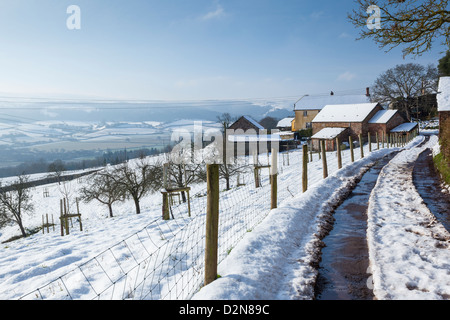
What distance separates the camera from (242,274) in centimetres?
367

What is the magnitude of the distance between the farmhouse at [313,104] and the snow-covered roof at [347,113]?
1111 centimetres

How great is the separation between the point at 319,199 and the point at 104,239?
28.8ft

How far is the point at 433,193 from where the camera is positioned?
27.9ft

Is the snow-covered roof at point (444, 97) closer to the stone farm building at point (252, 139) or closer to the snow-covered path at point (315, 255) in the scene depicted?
the snow-covered path at point (315, 255)

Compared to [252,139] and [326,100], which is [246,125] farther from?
[326,100]

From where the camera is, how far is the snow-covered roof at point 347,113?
4495 cm

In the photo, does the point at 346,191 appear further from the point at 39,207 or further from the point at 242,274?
the point at 39,207


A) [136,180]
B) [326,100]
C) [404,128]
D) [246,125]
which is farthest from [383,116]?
[136,180]

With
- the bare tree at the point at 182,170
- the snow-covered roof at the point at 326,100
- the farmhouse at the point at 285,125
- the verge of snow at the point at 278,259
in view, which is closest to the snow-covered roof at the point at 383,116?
the snow-covered roof at the point at 326,100

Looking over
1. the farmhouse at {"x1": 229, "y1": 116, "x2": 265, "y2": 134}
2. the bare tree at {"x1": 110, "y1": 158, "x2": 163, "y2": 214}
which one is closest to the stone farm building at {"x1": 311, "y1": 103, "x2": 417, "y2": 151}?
the farmhouse at {"x1": 229, "y1": 116, "x2": 265, "y2": 134}

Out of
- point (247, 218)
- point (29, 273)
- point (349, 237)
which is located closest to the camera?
point (349, 237)

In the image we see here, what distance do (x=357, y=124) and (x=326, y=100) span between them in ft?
64.7

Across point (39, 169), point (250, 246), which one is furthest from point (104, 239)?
point (39, 169)

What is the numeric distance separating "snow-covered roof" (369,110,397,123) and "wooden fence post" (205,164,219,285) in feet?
157
